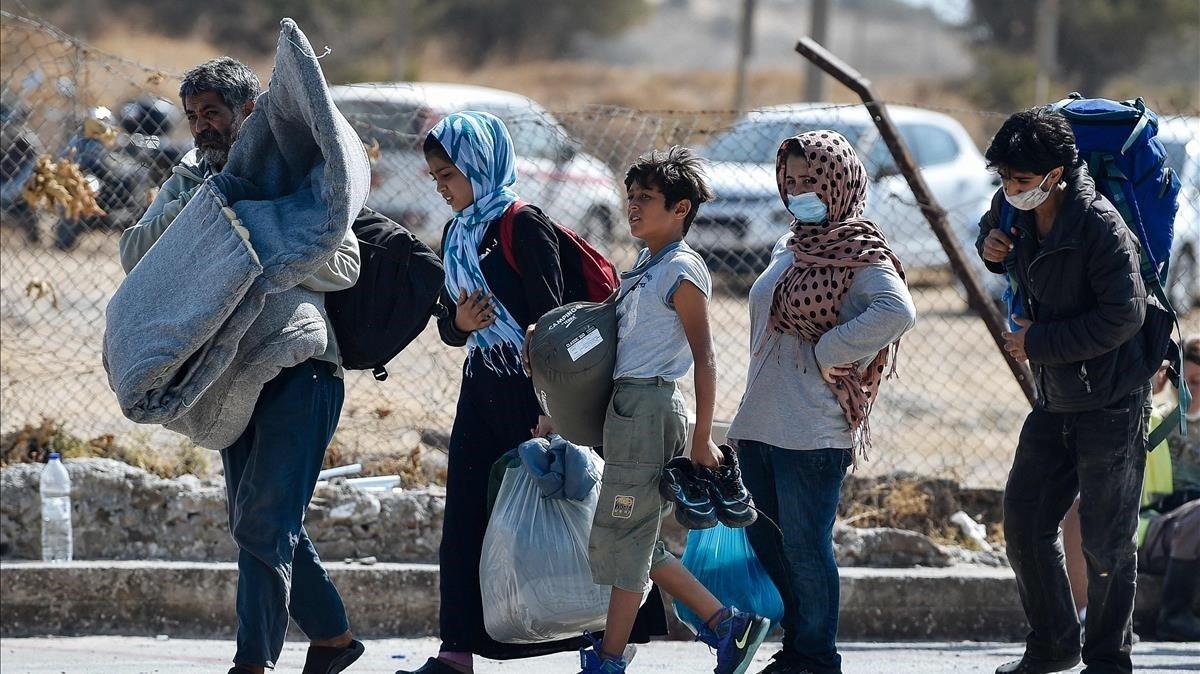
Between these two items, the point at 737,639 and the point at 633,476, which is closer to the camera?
the point at 633,476

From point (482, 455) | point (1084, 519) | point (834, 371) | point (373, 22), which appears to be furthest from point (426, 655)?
point (373, 22)

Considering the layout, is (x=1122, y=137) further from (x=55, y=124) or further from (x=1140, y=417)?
(x=55, y=124)

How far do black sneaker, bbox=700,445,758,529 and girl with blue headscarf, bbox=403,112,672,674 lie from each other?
57 cm

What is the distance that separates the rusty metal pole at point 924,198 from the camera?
5590 mm

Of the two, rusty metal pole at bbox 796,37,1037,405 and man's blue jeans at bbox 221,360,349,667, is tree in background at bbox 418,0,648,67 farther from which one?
man's blue jeans at bbox 221,360,349,667

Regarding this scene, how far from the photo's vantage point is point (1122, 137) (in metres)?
4.38

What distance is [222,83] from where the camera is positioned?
13.2ft

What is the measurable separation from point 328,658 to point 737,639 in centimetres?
117

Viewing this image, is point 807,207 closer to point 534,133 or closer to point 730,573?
point 730,573

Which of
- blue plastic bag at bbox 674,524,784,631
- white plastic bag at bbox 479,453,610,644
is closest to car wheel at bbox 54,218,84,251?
white plastic bag at bbox 479,453,610,644

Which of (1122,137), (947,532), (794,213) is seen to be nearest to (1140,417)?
A: (1122,137)

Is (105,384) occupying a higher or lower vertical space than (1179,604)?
higher

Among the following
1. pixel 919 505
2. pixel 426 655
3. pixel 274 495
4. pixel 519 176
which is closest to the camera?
pixel 274 495

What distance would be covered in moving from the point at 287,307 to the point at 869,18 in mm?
81072
